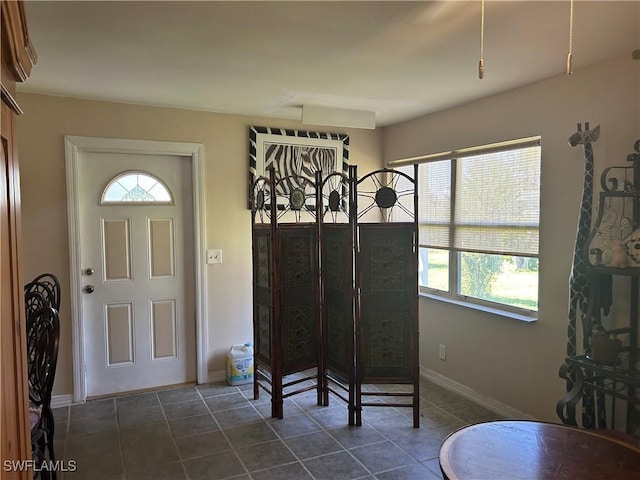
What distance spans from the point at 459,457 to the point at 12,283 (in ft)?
5.52

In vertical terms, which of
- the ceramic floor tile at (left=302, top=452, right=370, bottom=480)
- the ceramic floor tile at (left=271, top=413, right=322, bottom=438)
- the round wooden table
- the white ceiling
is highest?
the white ceiling

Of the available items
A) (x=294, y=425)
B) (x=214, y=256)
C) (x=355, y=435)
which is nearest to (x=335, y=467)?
(x=355, y=435)

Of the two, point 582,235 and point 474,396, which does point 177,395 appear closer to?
point 474,396

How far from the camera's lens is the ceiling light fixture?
150 inches

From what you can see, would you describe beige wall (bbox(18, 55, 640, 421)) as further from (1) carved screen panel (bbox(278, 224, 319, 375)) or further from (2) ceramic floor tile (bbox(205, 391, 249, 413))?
(1) carved screen panel (bbox(278, 224, 319, 375))

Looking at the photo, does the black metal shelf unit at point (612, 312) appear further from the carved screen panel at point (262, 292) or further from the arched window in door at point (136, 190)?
the arched window in door at point (136, 190)

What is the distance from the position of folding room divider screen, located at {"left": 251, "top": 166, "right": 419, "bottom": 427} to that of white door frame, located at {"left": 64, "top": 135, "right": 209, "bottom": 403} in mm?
576

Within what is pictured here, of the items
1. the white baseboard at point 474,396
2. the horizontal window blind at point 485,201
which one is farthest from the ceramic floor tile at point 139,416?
the horizontal window blind at point 485,201

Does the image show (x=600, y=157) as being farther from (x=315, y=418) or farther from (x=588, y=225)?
(x=315, y=418)

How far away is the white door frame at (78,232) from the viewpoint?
11.4ft

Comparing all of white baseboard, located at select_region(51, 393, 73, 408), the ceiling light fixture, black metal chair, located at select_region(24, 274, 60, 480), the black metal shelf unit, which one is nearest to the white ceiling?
the ceiling light fixture

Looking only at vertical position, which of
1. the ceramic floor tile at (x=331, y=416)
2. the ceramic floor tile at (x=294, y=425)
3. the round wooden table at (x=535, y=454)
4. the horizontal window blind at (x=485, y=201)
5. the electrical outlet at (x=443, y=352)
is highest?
the horizontal window blind at (x=485, y=201)

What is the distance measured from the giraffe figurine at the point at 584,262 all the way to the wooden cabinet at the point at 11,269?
265 centimetres

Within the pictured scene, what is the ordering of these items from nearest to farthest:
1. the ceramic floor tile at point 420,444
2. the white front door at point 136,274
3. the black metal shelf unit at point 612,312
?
1. the black metal shelf unit at point 612,312
2. the ceramic floor tile at point 420,444
3. the white front door at point 136,274
